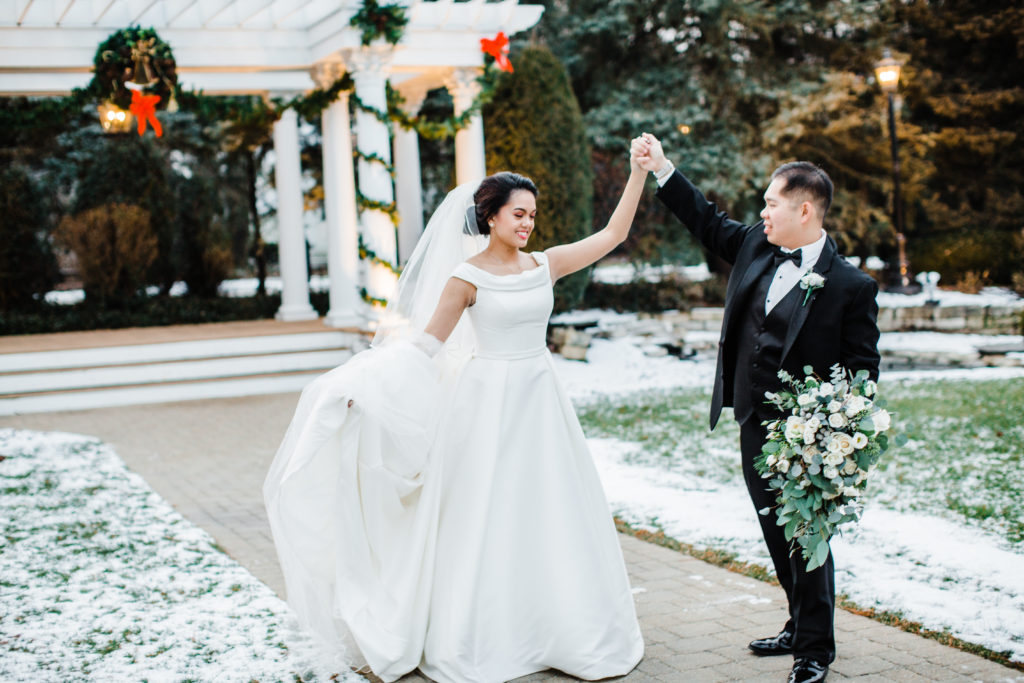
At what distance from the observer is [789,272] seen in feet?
12.5

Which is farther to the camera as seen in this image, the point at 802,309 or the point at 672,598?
the point at 672,598

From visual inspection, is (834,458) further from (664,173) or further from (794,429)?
(664,173)

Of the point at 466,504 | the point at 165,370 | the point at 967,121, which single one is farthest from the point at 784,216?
the point at 967,121

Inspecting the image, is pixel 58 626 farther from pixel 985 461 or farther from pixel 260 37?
pixel 260 37

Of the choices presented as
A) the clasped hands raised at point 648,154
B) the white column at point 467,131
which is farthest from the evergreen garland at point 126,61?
the clasped hands raised at point 648,154

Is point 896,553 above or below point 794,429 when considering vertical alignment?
below

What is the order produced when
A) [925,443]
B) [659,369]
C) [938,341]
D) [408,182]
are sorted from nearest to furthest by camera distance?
[925,443] → [659,369] → [938,341] → [408,182]

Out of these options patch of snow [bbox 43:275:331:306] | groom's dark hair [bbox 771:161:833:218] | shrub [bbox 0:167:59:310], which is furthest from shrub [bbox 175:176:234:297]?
groom's dark hair [bbox 771:161:833:218]

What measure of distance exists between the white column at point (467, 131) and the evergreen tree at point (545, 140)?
0.41m

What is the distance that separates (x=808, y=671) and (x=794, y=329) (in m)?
1.30

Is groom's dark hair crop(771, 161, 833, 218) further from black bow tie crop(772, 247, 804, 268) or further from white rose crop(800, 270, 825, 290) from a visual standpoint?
white rose crop(800, 270, 825, 290)

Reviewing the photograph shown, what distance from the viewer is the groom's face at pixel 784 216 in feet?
12.2

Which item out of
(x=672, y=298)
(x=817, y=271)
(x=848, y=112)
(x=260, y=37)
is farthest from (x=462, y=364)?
(x=848, y=112)

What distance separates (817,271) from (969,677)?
5.54 ft
